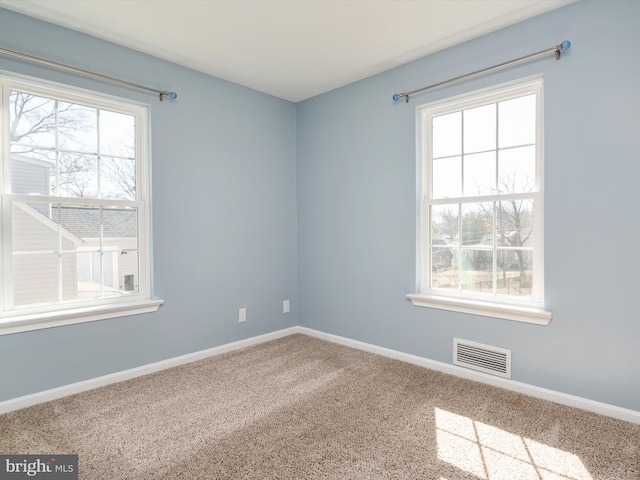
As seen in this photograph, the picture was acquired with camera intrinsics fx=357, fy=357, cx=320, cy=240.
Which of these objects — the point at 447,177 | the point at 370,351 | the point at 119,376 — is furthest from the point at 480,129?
the point at 119,376

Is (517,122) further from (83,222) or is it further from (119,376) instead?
(119,376)

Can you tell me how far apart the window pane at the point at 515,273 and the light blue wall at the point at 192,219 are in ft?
7.03

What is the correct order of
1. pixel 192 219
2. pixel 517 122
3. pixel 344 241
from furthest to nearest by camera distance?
pixel 344 241, pixel 192 219, pixel 517 122

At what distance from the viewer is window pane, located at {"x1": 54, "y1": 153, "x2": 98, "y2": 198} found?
8.25ft

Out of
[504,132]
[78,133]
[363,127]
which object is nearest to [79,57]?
[78,133]

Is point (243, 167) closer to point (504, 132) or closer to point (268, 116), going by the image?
point (268, 116)

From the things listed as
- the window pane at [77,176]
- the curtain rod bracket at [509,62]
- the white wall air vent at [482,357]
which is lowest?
the white wall air vent at [482,357]

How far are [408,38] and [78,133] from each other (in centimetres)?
251

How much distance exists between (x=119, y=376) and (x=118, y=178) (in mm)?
1509

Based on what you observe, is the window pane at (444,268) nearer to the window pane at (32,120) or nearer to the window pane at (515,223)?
the window pane at (515,223)

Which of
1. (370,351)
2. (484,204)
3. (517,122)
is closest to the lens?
(517,122)

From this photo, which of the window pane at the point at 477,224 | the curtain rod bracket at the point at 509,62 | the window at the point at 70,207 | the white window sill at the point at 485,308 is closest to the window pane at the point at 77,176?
the window at the point at 70,207

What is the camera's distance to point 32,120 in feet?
7.85

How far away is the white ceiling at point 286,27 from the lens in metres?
2.23
